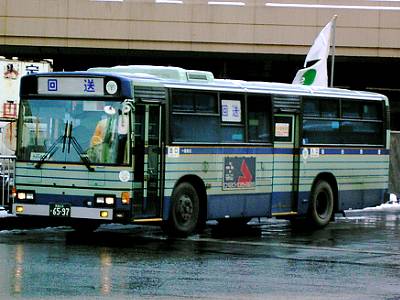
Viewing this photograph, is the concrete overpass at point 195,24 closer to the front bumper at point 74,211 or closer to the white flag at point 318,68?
the white flag at point 318,68

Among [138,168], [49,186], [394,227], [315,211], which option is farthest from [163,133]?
[394,227]

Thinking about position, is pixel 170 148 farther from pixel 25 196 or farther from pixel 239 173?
pixel 25 196

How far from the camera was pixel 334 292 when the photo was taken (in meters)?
12.1

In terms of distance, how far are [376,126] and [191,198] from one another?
5.96 meters

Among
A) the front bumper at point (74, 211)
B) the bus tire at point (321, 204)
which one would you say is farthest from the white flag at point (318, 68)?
the front bumper at point (74, 211)

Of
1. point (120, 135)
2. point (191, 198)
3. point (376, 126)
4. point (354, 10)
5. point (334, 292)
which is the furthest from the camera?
point (354, 10)

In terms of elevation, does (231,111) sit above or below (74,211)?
above

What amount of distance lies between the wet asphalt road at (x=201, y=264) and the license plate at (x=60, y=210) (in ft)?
1.40

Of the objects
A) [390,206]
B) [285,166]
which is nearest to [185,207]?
[285,166]

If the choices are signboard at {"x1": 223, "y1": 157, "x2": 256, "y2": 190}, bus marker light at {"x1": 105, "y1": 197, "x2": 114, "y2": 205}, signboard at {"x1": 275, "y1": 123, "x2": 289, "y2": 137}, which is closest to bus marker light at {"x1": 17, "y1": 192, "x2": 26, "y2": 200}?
bus marker light at {"x1": 105, "y1": 197, "x2": 114, "y2": 205}

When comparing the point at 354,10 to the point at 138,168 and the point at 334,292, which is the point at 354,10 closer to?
the point at 138,168

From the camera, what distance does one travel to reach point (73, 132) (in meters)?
17.4

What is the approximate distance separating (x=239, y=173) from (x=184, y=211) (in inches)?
62.7

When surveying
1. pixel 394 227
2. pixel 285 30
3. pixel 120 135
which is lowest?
pixel 394 227
